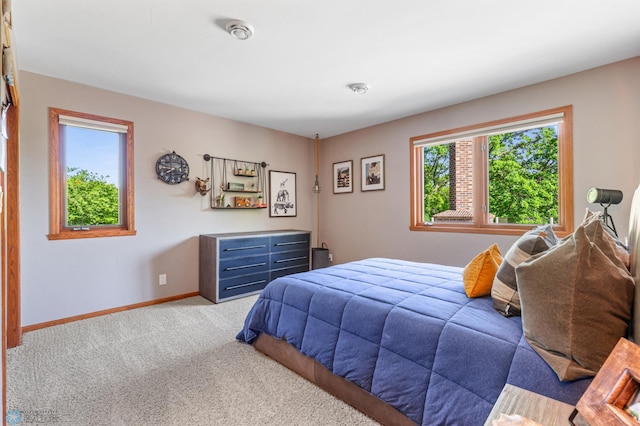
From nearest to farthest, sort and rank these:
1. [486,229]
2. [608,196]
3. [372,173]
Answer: [608,196] → [486,229] → [372,173]

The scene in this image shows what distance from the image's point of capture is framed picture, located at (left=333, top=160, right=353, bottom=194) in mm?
4730

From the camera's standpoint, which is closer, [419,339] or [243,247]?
[419,339]

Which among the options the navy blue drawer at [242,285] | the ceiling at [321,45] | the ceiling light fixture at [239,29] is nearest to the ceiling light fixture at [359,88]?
the ceiling at [321,45]

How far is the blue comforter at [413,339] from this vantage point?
1.17 meters

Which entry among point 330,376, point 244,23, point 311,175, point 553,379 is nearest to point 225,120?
point 311,175

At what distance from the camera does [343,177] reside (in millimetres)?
4840

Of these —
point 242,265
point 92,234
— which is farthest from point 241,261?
point 92,234

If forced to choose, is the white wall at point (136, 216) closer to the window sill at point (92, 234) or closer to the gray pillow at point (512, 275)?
the window sill at point (92, 234)

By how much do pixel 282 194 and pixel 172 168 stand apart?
5.52 feet

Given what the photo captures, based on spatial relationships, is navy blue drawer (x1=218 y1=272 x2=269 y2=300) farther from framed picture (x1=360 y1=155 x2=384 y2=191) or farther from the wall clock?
framed picture (x1=360 y1=155 x2=384 y2=191)

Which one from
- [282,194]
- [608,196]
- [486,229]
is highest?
[282,194]

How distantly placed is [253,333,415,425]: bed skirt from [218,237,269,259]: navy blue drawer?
4.77 feet

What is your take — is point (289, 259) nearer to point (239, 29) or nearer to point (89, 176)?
point (89, 176)

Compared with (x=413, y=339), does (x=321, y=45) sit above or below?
above
